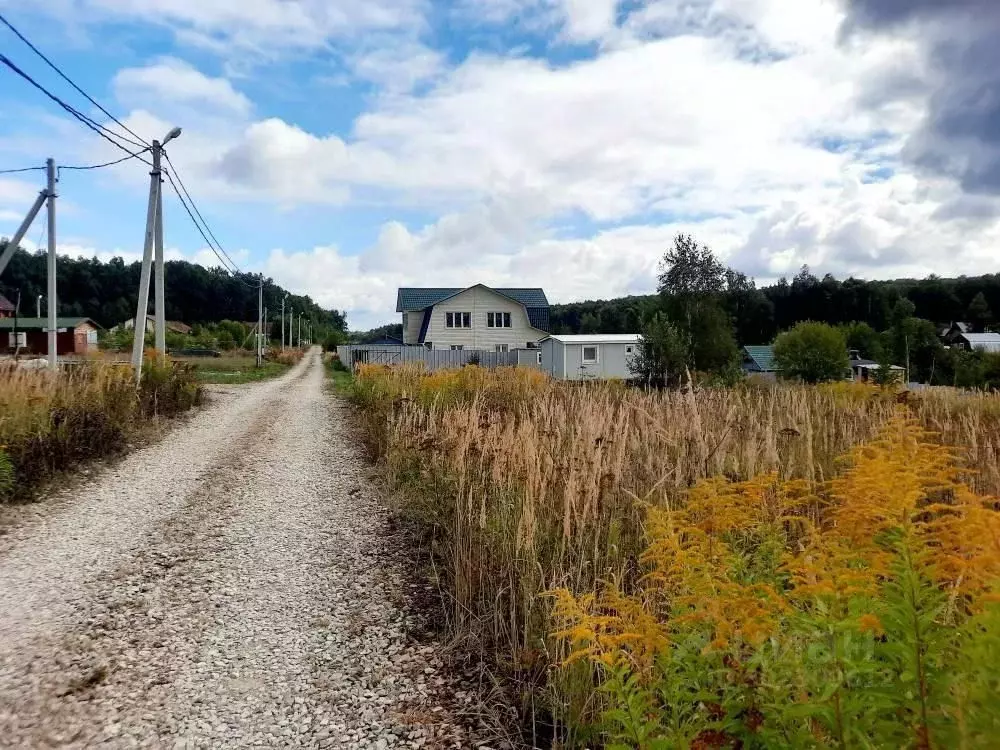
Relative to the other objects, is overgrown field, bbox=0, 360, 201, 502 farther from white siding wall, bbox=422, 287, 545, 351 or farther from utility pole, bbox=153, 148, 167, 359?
white siding wall, bbox=422, 287, 545, 351

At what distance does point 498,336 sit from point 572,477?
3797 centimetres

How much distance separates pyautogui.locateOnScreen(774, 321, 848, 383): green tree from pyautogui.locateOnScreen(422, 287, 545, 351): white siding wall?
17.6 metres

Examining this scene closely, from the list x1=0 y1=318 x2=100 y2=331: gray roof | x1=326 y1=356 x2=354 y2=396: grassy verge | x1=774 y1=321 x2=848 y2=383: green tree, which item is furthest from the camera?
x1=0 y1=318 x2=100 y2=331: gray roof

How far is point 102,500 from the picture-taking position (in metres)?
6.34

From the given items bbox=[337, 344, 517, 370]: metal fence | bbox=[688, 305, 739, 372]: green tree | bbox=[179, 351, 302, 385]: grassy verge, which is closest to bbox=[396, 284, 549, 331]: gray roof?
bbox=[337, 344, 517, 370]: metal fence

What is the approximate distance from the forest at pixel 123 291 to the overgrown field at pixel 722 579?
62.5m

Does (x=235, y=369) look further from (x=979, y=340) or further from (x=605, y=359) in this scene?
(x=979, y=340)

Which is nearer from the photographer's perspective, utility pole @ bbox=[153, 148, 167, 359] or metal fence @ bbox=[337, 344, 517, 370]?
utility pole @ bbox=[153, 148, 167, 359]

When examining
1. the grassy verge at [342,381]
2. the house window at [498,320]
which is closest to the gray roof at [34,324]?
the grassy verge at [342,381]

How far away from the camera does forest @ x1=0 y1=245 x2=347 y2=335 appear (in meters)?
63.2

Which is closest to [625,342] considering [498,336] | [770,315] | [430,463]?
[498,336]

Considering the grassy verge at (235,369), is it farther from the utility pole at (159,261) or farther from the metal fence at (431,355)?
the metal fence at (431,355)

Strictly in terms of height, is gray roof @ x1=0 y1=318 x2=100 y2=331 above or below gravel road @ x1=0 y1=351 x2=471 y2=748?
above

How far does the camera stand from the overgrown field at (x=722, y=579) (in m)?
1.25
